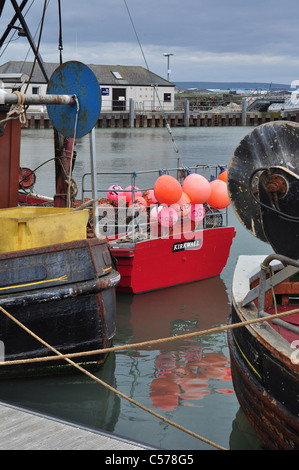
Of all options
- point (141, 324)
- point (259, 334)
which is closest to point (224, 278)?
point (141, 324)

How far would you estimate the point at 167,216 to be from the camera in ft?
39.2

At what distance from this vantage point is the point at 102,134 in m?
59.6

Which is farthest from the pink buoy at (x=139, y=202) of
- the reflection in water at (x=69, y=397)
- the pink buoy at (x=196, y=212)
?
the reflection in water at (x=69, y=397)

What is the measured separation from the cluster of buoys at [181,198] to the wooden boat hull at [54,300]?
3767 mm

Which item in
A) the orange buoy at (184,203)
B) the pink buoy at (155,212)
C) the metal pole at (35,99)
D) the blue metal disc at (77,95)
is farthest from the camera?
the pink buoy at (155,212)

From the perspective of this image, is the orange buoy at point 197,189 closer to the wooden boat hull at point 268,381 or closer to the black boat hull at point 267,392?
the wooden boat hull at point 268,381

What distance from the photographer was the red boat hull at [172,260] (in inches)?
456

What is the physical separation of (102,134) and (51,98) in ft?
171

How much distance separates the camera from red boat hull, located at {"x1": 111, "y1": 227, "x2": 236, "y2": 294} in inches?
456

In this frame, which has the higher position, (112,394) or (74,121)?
(74,121)

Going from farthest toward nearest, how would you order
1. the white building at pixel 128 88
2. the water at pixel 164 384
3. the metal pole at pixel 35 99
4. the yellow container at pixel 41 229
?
the white building at pixel 128 88
the metal pole at pixel 35 99
the yellow container at pixel 41 229
the water at pixel 164 384

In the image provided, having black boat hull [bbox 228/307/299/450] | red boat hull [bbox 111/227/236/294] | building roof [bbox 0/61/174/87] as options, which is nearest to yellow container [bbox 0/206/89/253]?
black boat hull [bbox 228/307/299/450]
